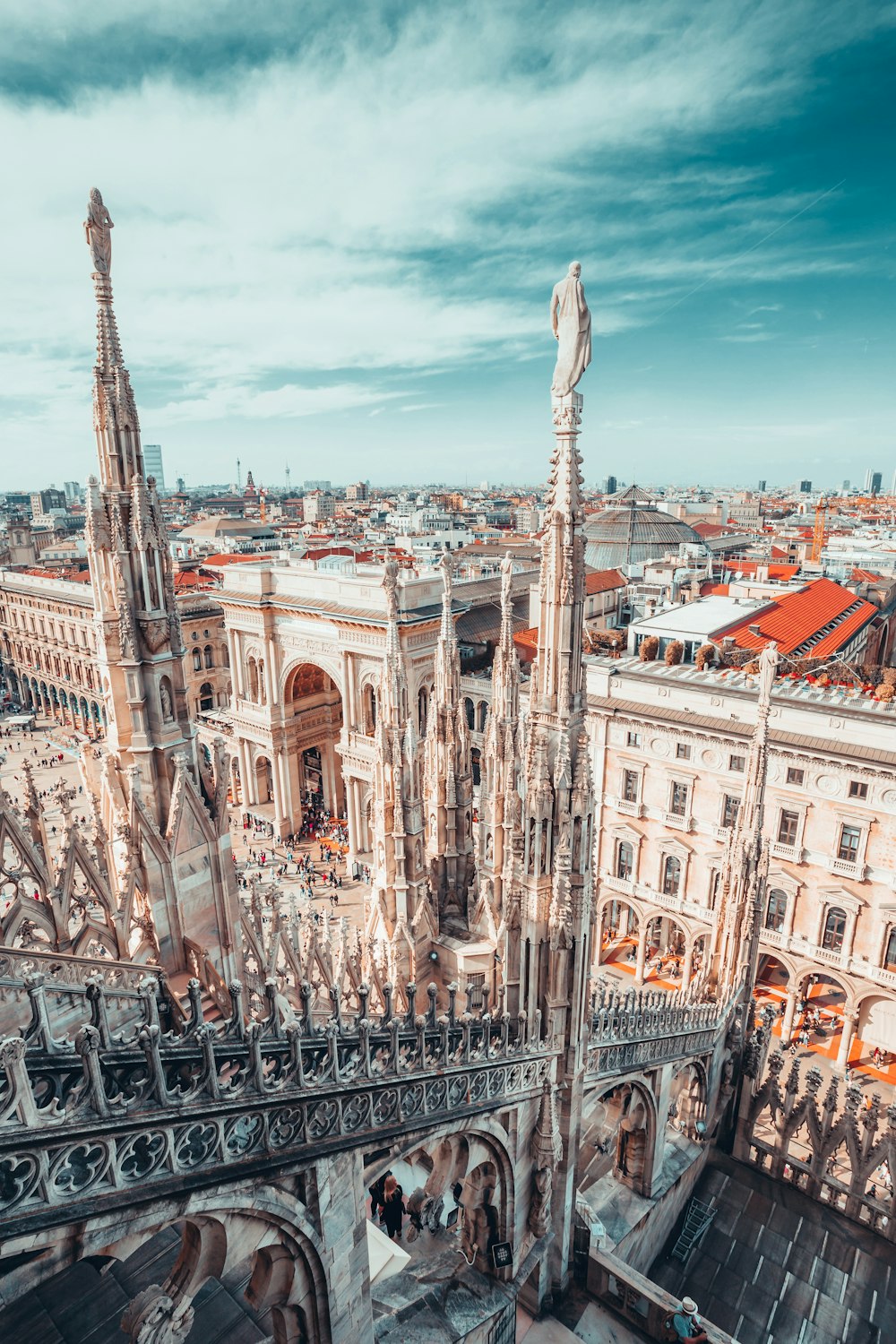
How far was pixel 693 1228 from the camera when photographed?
45.4ft

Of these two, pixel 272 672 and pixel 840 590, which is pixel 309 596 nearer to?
→ pixel 272 672

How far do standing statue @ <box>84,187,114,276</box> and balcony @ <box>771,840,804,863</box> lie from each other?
25.9m

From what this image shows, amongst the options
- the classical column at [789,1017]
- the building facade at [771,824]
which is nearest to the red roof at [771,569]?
the building facade at [771,824]

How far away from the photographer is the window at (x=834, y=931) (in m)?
24.7

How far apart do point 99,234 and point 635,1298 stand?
17.0 meters

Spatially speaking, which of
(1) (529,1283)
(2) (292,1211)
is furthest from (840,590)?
(2) (292,1211)

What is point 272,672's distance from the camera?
4106cm

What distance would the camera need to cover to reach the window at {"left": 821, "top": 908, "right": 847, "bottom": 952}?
24656 millimetres

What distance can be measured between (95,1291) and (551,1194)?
611 cm

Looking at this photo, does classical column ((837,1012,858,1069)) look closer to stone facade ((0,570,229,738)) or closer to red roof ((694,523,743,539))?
stone facade ((0,570,229,738))

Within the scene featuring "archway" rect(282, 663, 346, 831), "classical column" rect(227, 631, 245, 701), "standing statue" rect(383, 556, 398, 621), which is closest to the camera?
"standing statue" rect(383, 556, 398, 621)

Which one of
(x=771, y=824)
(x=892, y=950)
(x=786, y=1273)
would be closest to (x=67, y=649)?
(x=771, y=824)

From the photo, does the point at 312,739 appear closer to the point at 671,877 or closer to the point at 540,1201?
the point at 671,877

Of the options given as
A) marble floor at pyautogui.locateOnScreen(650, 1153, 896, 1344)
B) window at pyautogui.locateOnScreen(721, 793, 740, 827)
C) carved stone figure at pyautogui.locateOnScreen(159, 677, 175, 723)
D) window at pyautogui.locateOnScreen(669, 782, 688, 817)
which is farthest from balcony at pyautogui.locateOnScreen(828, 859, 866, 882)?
carved stone figure at pyautogui.locateOnScreen(159, 677, 175, 723)
